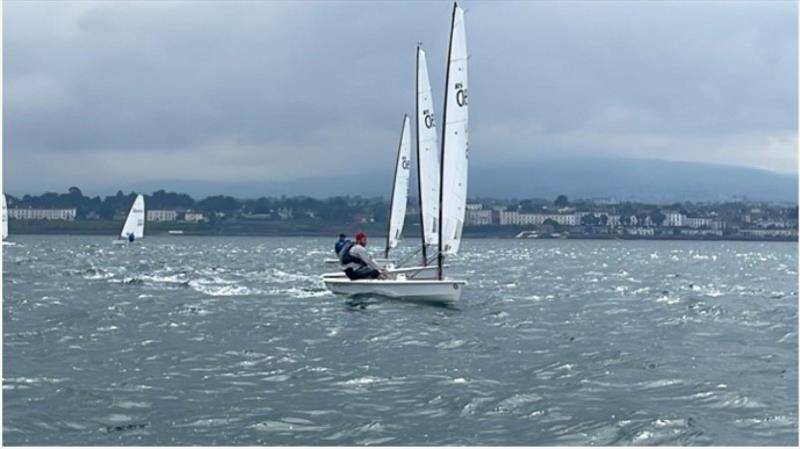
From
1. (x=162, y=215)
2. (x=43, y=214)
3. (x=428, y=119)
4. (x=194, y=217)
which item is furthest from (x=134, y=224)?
(x=162, y=215)

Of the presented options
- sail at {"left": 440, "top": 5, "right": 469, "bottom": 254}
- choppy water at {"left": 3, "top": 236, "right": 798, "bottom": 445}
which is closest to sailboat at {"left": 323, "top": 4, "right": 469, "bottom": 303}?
sail at {"left": 440, "top": 5, "right": 469, "bottom": 254}

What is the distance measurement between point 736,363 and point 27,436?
9332mm

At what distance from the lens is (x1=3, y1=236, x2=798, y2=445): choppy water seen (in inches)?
425

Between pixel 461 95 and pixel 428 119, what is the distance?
4.35m

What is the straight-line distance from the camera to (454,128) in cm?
2455

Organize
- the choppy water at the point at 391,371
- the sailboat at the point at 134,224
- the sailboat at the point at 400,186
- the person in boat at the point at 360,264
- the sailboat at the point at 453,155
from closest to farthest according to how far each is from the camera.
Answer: the choppy water at the point at 391,371 < the person in boat at the point at 360,264 < the sailboat at the point at 453,155 < the sailboat at the point at 400,186 < the sailboat at the point at 134,224

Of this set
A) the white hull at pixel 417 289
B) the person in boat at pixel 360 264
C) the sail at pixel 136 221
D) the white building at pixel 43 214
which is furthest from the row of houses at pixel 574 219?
the white hull at pixel 417 289

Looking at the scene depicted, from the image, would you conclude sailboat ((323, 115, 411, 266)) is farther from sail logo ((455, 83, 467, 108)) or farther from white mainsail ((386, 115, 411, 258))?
sail logo ((455, 83, 467, 108))

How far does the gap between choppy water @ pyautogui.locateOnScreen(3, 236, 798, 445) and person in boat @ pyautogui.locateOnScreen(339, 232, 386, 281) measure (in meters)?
0.88

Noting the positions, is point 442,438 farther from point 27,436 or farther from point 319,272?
point 319,272

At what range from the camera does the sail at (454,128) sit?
2453cm

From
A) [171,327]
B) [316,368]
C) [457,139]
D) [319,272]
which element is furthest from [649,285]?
[316,368]

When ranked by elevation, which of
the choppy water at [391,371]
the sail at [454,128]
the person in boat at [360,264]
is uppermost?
the sail at [454,128]

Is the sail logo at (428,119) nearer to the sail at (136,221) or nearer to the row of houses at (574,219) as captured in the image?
the sail at (136,221)
